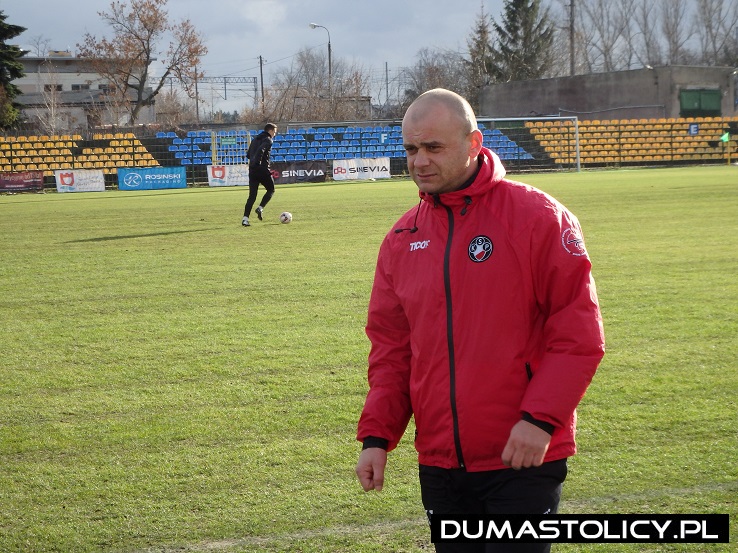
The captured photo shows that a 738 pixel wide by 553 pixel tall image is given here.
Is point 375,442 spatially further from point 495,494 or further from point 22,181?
point 22,181

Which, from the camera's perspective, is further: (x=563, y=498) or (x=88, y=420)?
(x=88, y=420)

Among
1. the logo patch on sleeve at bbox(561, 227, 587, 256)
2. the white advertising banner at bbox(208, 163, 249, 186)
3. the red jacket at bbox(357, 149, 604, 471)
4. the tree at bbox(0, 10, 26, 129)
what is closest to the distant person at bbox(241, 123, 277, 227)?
the red jacket at bbox(357, 149, 604, 471)

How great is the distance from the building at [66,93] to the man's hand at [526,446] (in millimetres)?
68621

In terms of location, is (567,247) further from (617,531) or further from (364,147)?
(364,147)

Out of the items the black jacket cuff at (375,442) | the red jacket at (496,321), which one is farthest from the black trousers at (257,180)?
the red jacket at (496,321)

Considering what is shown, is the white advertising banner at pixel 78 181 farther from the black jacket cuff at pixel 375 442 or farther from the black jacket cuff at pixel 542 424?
the black jacket cuff at pixel 542 424

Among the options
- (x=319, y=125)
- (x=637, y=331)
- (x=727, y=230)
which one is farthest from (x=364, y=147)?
(x=637, y=331)

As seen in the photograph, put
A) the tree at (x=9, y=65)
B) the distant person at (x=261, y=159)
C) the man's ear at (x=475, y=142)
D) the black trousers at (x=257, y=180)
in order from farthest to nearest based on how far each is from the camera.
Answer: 1. the tree at (x=9, y=65)
2. the distant person at (x=261, y=159)
3. the black trousers at (x=257, y=180)
4. the man's ear at (x=475, y=142)

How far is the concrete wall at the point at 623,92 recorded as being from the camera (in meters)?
54.1

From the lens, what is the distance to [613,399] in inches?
244

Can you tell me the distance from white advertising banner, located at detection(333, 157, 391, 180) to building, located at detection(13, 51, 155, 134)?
31.3 metres

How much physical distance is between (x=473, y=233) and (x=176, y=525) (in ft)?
7.87

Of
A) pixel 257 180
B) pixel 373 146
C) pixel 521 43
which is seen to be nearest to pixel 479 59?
pixel 521 43

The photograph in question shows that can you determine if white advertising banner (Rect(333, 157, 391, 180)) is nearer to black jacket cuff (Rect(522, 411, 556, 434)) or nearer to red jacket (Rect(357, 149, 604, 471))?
red jacket (Rect(357, 149, 604, 471))
